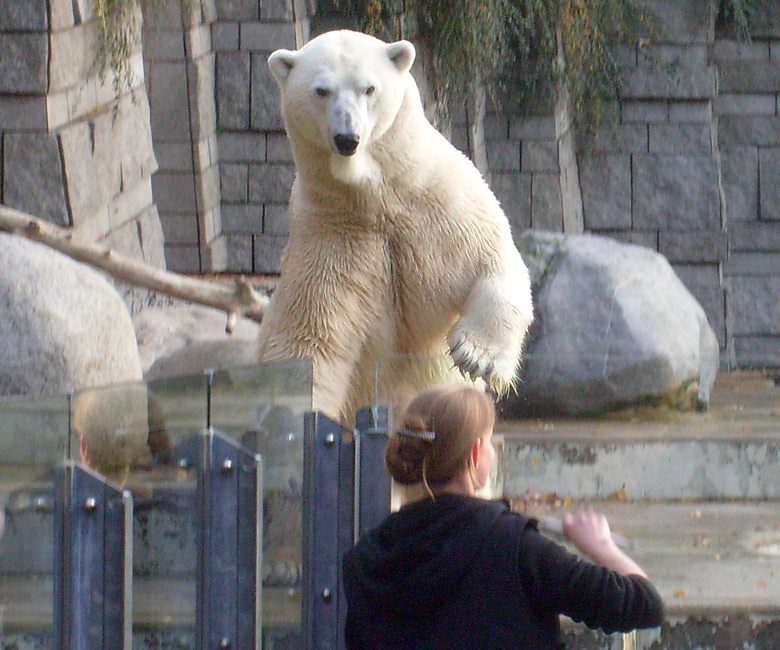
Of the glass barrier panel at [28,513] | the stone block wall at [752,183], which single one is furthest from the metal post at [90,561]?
the stone block wall at [752,183]

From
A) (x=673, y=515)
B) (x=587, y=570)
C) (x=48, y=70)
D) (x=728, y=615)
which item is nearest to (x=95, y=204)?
(x=48, y=70)

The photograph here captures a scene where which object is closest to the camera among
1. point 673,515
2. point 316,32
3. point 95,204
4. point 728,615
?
point 728,615

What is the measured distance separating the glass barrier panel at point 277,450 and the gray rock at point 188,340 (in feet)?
6.20

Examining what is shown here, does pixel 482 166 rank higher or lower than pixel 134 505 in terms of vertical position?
lower

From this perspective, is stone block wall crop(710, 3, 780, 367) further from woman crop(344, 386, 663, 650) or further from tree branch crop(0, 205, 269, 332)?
woman crop(344, 386, 663, 650)

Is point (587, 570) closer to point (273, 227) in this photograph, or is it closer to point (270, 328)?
point (270, 328)

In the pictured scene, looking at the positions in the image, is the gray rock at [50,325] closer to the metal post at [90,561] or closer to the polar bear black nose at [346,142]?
the polar bear black nose at [346,142]

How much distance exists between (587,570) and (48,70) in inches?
150

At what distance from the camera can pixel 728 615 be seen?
11.3ft

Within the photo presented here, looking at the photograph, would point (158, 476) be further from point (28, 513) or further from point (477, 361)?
point (477, 361)

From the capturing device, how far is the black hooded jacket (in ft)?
6.08

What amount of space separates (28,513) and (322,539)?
692 mm

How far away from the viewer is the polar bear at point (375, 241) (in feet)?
11.0

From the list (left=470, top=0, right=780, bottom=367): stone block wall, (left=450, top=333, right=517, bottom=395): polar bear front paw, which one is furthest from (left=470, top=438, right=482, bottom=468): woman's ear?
(left=470, top=0, right=780, bottom=367): stone block wall
